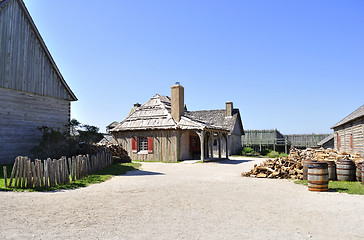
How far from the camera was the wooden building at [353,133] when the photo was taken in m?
19.3

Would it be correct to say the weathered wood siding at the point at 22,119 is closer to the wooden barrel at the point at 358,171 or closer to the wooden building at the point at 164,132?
the wooden building at the point at 164,132

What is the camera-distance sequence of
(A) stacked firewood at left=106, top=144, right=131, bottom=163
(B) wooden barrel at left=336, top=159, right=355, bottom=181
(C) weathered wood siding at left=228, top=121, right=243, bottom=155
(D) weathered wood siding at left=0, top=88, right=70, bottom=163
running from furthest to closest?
(C) weathered wood siding at left=228, top=121, right=243, bottom=155 → (A) stacked firewood at left=106, top=144, right=131, bottom=163 → (D) weathered wood siding at left=0, top=88, right=70, bottom=163 → (B) wooden barrel at left=336, top=159, right=355, bottom=181

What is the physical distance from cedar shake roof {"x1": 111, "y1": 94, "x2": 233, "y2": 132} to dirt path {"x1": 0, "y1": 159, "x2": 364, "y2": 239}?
1271cm

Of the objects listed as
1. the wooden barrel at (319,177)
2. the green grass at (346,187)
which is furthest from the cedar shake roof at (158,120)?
the wooden barrel at (319,177)

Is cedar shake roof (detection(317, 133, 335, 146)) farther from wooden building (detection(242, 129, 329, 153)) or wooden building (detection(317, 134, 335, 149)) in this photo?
wooden building (detection(242, 129, 329, 153))

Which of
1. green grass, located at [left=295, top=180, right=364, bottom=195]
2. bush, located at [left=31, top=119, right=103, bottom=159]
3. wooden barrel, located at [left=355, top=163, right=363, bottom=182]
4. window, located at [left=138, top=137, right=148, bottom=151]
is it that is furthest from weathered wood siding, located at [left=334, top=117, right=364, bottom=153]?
bush, located at [left=31, top=119, right=103, bottom=159]

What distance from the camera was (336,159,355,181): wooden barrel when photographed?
11.3m

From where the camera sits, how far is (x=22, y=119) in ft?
51.7

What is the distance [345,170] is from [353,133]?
12.1 meters

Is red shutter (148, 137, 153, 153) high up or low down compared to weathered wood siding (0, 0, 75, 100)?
down

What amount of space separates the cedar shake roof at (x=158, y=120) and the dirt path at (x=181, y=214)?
12.7 m

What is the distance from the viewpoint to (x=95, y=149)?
18062 millimetres

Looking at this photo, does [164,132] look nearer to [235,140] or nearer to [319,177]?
[319,177]

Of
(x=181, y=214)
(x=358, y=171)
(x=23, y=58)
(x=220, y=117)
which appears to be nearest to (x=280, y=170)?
(x=358, y=171)
